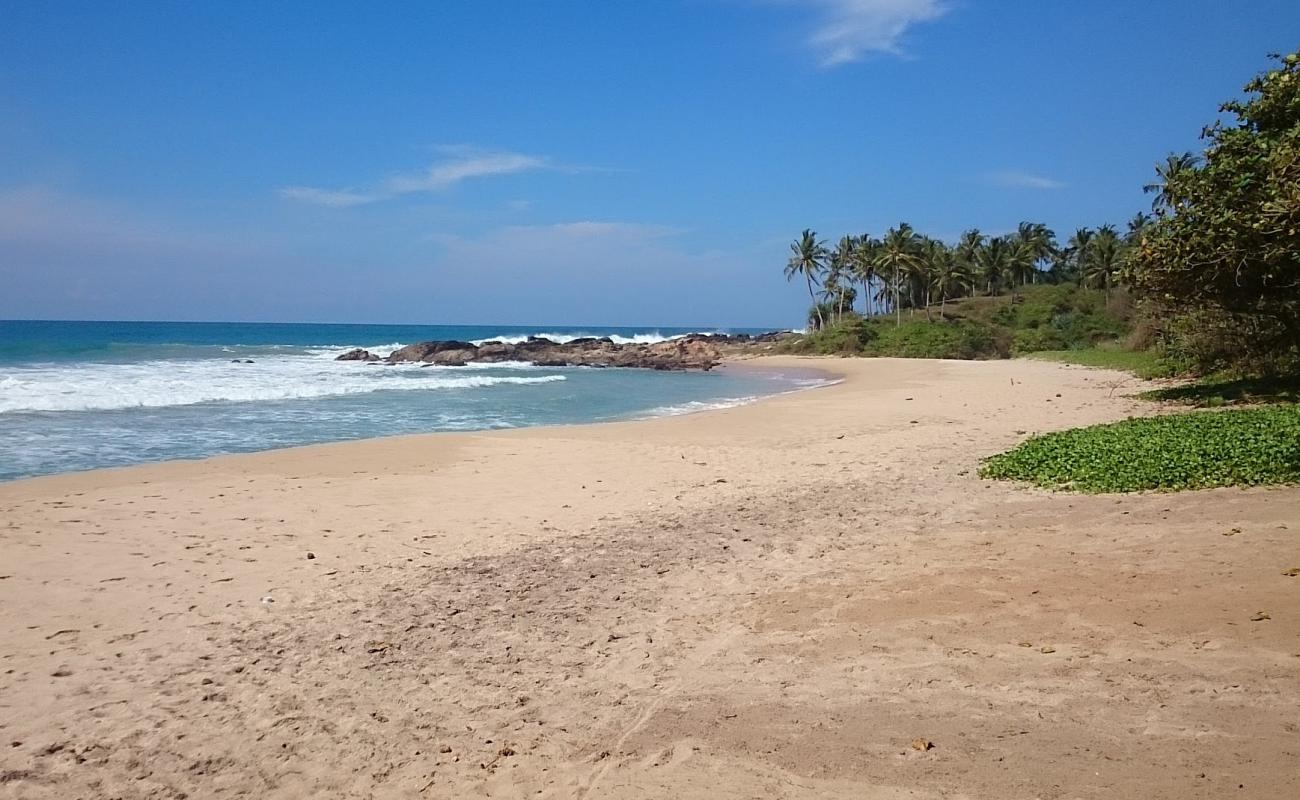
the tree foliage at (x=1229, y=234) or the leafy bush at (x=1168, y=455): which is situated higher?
the tree foliage at (x=1229, y=234)

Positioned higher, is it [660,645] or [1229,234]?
[1229,234]

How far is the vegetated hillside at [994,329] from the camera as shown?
50.2 m

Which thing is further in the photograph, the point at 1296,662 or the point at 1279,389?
the point at 1279,389

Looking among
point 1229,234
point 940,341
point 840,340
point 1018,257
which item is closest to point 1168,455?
point 1229,234

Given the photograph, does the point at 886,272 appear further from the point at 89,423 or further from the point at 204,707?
the point at 204,707

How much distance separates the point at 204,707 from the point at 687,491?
6494 millimetres

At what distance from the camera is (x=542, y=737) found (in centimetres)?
403

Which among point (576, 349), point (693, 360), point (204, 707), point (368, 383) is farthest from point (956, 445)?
point (576, 349)

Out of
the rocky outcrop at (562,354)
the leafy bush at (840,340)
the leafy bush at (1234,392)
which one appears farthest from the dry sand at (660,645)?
the leafy bush at (840,340)

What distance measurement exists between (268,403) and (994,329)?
155ft

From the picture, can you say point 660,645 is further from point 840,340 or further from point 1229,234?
point 840,340

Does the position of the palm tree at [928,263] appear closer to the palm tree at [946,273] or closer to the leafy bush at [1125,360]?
the palm tree at [946,273]

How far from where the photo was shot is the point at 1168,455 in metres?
9.07

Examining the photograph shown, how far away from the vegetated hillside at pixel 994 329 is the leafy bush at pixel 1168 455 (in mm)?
40536
